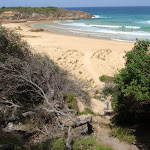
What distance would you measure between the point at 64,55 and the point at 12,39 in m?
6.28

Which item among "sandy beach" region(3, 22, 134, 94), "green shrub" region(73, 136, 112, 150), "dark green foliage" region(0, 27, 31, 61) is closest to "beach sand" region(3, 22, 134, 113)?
"sandy beach" region(3, 22, 134, 94)

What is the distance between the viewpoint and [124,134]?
7.38 m

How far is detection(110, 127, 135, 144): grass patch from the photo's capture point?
711cm

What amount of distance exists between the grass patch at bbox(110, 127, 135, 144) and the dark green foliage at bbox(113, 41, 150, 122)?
799 mm

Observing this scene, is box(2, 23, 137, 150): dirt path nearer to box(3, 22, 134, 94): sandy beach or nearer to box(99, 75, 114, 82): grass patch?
box(3, 22, 134, 94): sandy beach

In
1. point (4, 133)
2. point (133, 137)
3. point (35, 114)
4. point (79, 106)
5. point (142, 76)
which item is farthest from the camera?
point (79, 106)

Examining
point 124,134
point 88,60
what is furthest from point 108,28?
point 124,134

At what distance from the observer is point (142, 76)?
595 centimetres

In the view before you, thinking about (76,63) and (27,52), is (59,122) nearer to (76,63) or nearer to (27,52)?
(27,52)

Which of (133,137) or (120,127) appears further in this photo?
(120,127)

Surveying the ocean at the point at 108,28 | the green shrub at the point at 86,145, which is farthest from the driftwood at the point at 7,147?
the ocean at the point at 108,28

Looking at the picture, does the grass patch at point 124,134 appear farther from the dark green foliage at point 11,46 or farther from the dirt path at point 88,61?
the dark green foliage at point 11,46

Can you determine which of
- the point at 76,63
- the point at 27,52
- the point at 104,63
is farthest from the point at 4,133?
the point at 104,63

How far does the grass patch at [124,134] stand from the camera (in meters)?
7.11
